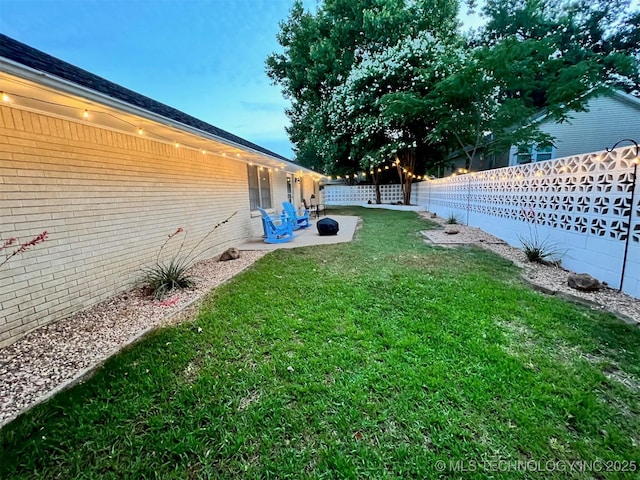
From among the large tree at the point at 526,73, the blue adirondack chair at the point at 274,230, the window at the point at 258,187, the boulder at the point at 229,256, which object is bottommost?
the boulder at the point at 229,256

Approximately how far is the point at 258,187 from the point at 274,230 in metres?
2.34

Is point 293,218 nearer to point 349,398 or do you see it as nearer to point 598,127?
point 349,398

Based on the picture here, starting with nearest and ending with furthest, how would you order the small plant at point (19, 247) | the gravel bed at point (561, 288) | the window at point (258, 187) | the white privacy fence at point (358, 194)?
the small plant at point (19, 247)
the gravel bed at point (561, 288)
the window at point (258, 187)
the white privacy fence at point (358, 194)

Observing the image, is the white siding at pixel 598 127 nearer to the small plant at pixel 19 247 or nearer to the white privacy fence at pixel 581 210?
the white privacy fence at pixel 581 210

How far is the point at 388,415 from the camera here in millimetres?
1830

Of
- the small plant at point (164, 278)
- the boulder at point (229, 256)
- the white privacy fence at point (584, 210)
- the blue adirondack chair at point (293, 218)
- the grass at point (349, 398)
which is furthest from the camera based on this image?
the blue adirondack chair at point (293, 218)

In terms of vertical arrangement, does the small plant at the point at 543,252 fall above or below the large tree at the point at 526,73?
below

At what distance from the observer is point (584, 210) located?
4227 mm

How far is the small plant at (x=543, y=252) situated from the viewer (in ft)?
16.0

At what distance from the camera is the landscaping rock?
3711 mm

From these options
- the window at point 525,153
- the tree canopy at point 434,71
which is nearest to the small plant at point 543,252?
the tree canopy at point 434,71

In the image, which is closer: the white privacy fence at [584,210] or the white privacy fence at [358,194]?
the white privacy fence at [584,210]

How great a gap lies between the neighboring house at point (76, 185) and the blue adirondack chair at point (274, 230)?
231 cm

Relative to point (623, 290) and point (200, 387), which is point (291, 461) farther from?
point (623, 290)
